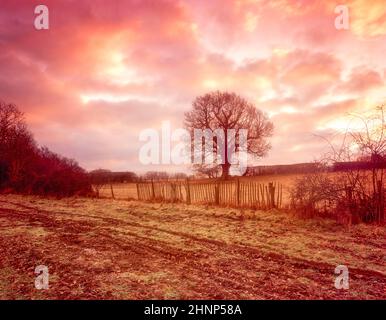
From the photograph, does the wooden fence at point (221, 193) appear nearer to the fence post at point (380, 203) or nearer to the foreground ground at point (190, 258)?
the foreground ground at point (190, 258)

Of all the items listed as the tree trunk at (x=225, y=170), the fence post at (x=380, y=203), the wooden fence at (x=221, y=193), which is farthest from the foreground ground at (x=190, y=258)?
the tree trunk at (x=225, y=170)

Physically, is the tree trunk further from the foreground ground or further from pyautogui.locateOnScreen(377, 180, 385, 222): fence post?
pyautogui.locateOnScreen(377, 180, 385, 222): fence post

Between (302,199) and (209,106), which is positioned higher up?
(209,106)

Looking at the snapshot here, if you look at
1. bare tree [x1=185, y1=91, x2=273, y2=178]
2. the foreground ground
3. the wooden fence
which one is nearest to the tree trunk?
bare tree [x1=185, y1=91, x2=273, y2=178]

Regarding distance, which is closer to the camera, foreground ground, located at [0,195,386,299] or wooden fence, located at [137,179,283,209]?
foreground ground, located at [0,195,386,299]

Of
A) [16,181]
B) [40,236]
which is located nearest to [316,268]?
[40,236]

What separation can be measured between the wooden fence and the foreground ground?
2.85 m

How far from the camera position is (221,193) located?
17.9 metres

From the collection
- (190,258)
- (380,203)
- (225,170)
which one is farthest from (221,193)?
(225,170)

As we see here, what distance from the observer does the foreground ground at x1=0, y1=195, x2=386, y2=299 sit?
18.2 ft
